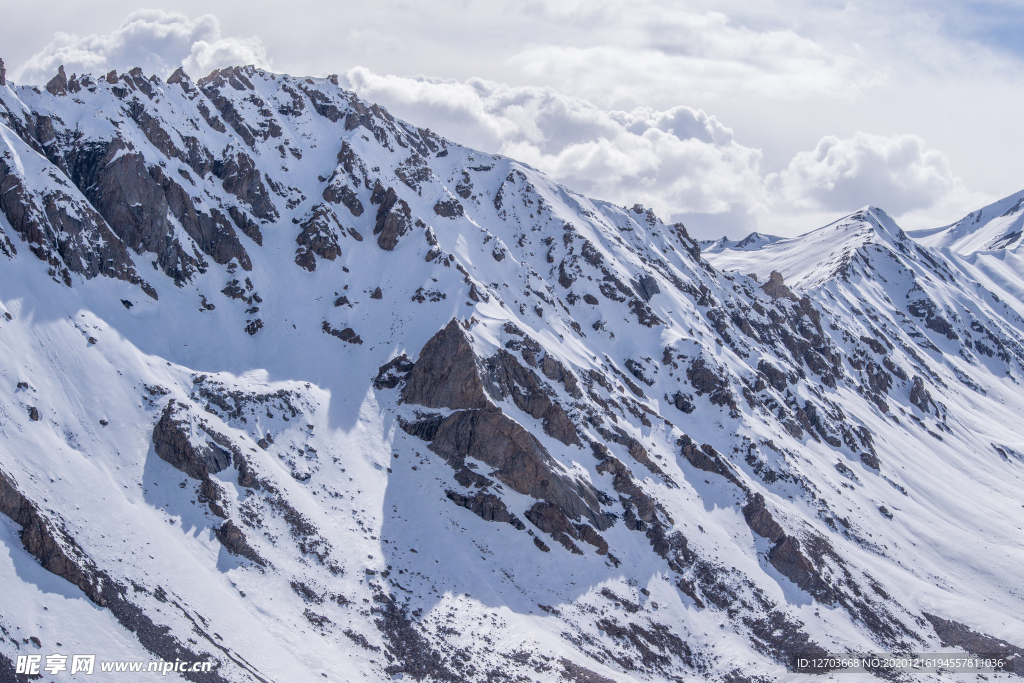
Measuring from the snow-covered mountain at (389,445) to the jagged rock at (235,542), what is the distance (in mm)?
204

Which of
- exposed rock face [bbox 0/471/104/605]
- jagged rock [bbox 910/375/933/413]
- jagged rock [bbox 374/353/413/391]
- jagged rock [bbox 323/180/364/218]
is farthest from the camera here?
jagged rock [bbox 910/375/933/413]

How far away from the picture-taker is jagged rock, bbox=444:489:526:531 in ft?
242

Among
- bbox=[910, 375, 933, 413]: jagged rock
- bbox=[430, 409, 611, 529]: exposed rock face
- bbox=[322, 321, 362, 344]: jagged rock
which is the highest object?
bbox=[910, 375, 933, 413]: jagged rock

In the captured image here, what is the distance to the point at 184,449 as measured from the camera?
64.4m

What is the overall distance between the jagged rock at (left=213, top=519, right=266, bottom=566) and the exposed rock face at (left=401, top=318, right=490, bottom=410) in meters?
28.7

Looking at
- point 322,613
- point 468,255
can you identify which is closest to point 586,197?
point 468,255

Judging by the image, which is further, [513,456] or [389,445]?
[389,445]

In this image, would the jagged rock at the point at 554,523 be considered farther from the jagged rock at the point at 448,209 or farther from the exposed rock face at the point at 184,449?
the jagged rock at the point at 448,209

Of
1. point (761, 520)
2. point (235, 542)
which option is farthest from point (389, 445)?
point (761, 520)

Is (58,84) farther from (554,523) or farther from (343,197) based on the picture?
(554,523)

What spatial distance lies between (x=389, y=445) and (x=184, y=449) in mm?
22595

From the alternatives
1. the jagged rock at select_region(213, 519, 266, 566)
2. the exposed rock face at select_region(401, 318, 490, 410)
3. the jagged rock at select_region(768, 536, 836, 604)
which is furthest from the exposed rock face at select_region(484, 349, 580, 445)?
the jagged rock at select_region(213, 519, 266, 566)

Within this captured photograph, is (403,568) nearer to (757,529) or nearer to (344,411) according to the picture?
(344,411)

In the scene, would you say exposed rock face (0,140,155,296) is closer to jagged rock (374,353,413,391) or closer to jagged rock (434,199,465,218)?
jagged rock (374,353,413,391)
